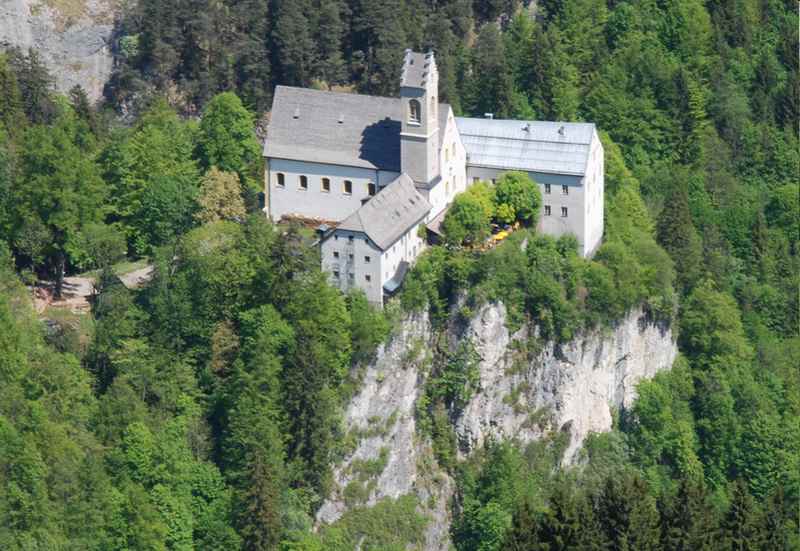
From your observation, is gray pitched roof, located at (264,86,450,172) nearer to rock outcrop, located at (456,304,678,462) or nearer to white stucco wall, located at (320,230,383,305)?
white stucco wall, located at (320,230,383,305)

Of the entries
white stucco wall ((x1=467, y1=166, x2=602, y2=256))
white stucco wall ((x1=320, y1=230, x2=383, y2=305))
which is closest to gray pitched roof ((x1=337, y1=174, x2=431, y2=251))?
white stucco wall ((x1=320, y1=230, x2=383, y2=305))

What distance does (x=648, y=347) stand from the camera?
437ft

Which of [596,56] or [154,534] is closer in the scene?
[154,534]

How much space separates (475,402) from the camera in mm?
122688

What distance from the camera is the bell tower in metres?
119

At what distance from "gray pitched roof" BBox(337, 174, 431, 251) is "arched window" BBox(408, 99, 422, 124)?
3.27 meters

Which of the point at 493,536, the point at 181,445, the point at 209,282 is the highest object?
the point at 209,282

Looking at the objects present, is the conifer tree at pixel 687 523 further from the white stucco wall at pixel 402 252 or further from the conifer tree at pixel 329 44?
the conifer tree at pixel 329 44

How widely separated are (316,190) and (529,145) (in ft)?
44.0

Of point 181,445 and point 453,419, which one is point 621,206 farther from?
point 181,445

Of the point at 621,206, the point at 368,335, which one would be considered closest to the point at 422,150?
the point at 368,335

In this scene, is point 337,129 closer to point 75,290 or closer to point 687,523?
point 75,290

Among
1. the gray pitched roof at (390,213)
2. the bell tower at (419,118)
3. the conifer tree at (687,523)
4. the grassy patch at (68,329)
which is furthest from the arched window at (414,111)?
the conifer tree at (687,523)

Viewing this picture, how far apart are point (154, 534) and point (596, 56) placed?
63.9 meters
